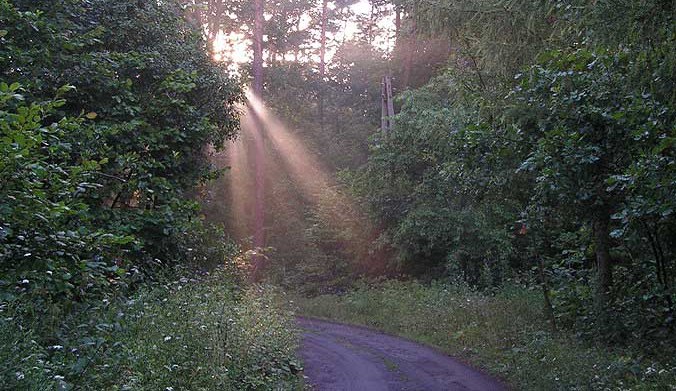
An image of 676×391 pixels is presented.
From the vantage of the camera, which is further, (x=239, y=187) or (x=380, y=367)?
(x=239, y=187)

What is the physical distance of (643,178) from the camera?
8695 millimetres

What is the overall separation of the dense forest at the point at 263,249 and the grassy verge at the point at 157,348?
0.09ft

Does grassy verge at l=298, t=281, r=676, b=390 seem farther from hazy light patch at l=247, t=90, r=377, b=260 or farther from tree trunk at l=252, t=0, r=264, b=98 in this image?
tree trunk at l=252, t=0, r=264, b=98

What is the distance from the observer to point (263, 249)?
15820mm

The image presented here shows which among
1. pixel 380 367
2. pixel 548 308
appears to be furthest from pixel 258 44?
pixel 380 367

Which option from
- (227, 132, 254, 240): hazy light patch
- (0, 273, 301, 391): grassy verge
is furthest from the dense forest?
(227, 132, 254, 240): hazy light patch

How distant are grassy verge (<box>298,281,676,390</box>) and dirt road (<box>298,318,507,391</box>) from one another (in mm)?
627

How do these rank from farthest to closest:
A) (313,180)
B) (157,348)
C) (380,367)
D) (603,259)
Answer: (313,180), (603,259), (380,367), (157,348)

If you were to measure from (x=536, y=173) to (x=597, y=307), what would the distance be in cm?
285

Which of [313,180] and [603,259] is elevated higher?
[603,259]

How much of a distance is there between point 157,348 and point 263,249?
341 inches

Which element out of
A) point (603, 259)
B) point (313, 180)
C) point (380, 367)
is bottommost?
point (380, 367)

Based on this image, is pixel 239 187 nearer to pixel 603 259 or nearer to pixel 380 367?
pixel 380 367

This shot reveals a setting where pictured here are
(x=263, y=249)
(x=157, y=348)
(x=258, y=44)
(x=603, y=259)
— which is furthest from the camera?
(x=258, y=44)
